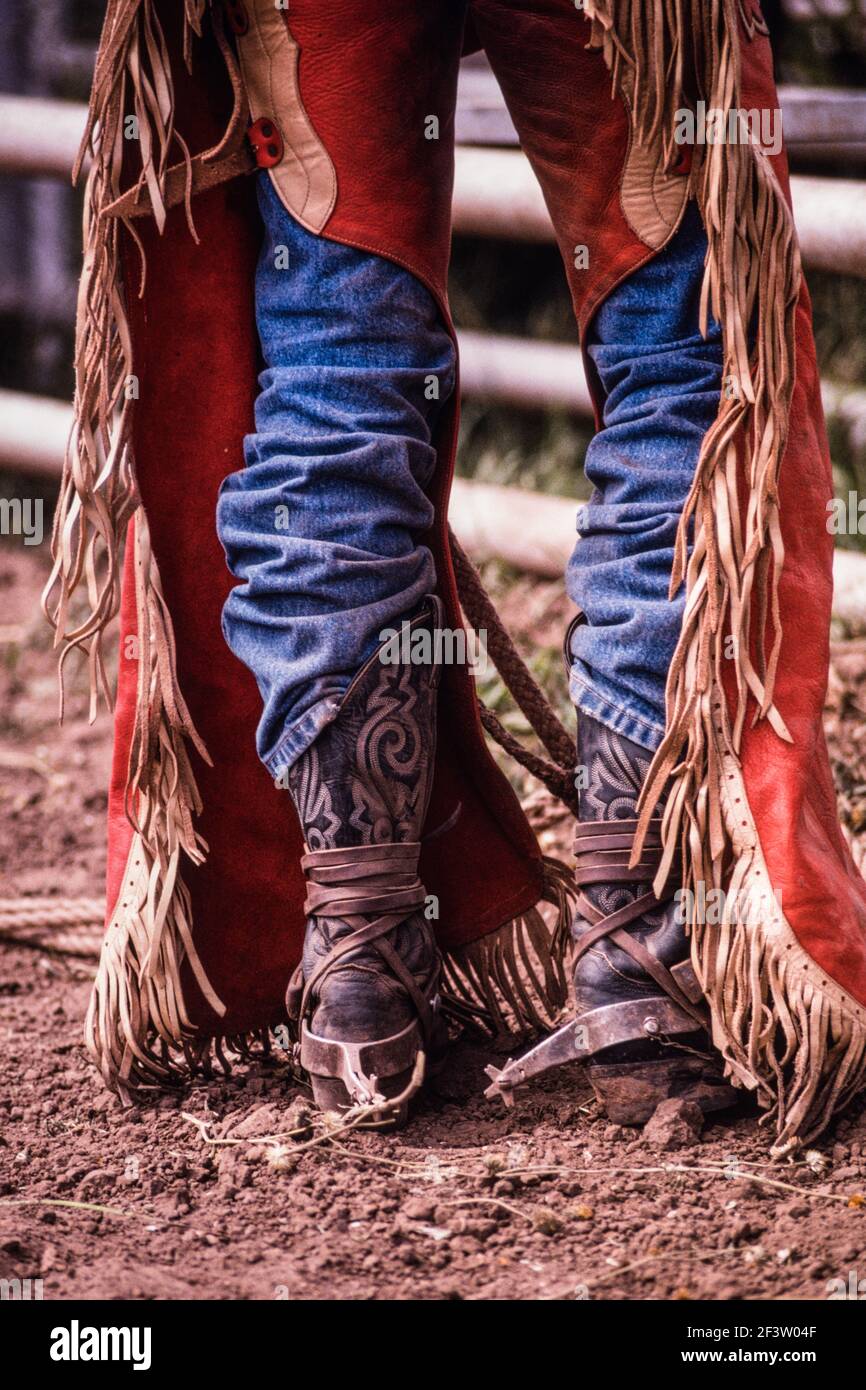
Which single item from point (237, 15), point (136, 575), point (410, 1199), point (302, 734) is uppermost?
point (237, 15)

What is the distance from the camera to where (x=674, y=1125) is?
112cm

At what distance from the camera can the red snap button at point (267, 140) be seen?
44.9 inches

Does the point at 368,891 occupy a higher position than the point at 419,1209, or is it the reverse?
the point at 368,891

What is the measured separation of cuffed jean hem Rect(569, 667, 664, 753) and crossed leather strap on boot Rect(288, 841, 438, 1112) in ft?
0.61

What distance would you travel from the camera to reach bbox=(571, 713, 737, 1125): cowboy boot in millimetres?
1138

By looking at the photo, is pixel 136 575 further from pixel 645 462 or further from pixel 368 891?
pixel 645 462

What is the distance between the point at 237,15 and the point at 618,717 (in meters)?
0.62

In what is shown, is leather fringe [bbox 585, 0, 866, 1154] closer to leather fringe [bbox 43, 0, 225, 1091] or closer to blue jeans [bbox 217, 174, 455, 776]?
blue jeans [bbox 217, 174, 455, 776]

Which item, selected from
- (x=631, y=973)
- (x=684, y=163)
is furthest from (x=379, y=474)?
(x=631, y=973)

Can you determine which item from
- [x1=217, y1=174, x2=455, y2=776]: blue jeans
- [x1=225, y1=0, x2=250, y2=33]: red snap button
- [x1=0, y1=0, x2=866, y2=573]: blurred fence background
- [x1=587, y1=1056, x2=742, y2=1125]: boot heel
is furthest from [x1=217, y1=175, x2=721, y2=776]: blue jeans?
[x1=0, y1=0, x2=866, y2=573]: blurred fence background

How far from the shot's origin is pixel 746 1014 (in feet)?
3.66

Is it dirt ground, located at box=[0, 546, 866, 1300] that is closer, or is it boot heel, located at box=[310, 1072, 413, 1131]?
dirt ground, located at box=[0, 546, 866, 1300]

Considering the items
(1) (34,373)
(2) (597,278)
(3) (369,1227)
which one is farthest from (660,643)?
(1) (34,373)

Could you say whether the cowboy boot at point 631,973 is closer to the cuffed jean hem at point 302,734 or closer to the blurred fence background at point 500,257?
the cuffed jean hem at point 302,734
